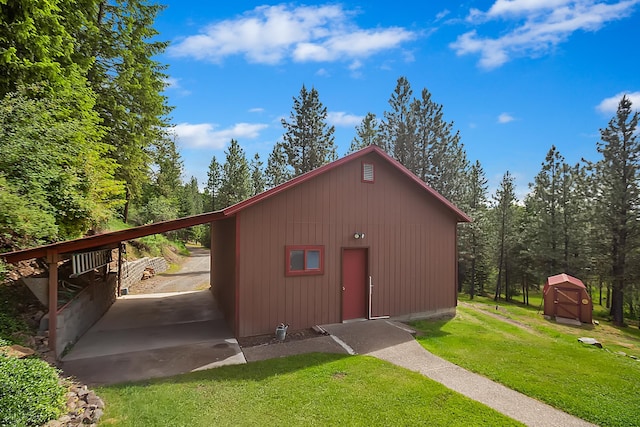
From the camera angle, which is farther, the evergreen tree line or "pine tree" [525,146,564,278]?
"pine tree" [525,146,564,278]

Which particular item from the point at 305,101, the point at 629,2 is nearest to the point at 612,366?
the point at 629,2

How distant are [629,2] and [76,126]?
15389 mm

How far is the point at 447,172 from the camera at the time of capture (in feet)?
85.6

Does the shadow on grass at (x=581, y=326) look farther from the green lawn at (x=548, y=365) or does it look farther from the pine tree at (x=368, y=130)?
the pine tree at (x=368, y=130)

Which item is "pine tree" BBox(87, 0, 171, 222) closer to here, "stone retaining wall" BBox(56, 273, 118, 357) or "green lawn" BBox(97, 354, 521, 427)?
"stone retaining wall" BBox(56, 273, 118, 357)

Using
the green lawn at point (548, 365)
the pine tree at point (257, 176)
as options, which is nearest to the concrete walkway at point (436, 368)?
the green lawn at point (548, 365)

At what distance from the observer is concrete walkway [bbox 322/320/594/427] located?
4.70 metres

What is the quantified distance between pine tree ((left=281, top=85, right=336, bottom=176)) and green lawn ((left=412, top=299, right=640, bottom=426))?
64.3 ft

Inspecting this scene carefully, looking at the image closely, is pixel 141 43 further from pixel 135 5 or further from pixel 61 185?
pixel 61 185

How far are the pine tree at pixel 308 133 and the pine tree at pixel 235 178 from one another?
8149mm

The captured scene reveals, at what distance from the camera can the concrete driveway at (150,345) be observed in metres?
5.89

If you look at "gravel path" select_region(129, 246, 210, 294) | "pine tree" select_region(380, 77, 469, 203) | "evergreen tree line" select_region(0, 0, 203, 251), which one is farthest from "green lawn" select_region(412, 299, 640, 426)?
"pine tree" select_region(380, 77, 469, 203)

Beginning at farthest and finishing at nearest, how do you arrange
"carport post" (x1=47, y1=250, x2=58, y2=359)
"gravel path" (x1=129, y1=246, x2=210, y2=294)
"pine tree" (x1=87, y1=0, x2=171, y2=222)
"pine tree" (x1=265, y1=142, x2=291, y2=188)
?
"pine tree" (x1=265, y1=142, x2=291, y2=188)
"gravel path" (x1=129, y1=246, x2=210, y2=294)
"pine tree" (x1=87, y1=0, x2=171, y2=222)
"carport post" (x1=47, y1=250, x2=58, y2=359)

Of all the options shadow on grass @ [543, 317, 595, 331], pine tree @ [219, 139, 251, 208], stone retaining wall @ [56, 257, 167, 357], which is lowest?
shadow on grass @ [543, 317, 595, 331]
